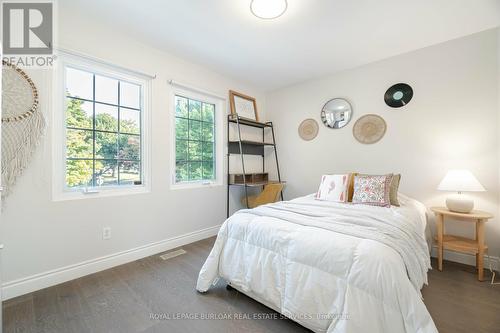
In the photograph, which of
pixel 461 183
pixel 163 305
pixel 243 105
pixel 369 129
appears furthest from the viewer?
pixel 243 105

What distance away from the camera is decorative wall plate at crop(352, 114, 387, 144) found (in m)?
2.89

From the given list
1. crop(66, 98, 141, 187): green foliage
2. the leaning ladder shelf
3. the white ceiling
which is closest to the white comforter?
crop(66, 98, 141, 187): green foliage

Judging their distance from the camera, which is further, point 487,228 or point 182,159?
point 182,159

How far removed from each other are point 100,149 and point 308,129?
288 cm

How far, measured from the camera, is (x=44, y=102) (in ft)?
6.15

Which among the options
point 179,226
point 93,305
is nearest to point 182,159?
point 179,226

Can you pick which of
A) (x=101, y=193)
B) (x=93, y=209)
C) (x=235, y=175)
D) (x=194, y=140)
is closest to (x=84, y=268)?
(x=93, y=209)

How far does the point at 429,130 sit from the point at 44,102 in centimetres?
396

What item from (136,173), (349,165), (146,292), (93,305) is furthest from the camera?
(349,165)

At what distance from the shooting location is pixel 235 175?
346cm

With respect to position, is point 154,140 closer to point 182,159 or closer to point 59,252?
point 182,159

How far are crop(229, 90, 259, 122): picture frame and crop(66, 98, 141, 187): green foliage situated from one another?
4.99ft

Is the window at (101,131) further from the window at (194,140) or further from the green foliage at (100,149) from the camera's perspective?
the window at (194,140)

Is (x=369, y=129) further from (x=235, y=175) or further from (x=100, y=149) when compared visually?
(x=100, y=149)
